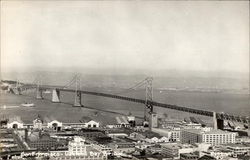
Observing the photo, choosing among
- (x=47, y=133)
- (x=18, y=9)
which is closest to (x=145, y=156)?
(x=47, y=133)

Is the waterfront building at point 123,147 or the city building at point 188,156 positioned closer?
the city building at point 188,156

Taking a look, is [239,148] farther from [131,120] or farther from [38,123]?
[38,123]

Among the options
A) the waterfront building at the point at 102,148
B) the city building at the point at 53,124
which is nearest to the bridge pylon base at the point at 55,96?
the city building at the point at 53,124

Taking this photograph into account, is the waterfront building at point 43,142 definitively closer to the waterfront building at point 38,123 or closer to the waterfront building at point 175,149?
the waterfront building at point 38,123

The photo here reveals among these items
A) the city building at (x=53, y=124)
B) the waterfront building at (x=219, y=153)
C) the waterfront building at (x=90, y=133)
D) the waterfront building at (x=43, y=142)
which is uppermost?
the city building at (x=53, y=124)

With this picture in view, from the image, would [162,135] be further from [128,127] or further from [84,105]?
[84,105]

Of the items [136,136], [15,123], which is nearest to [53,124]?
[15,123]
